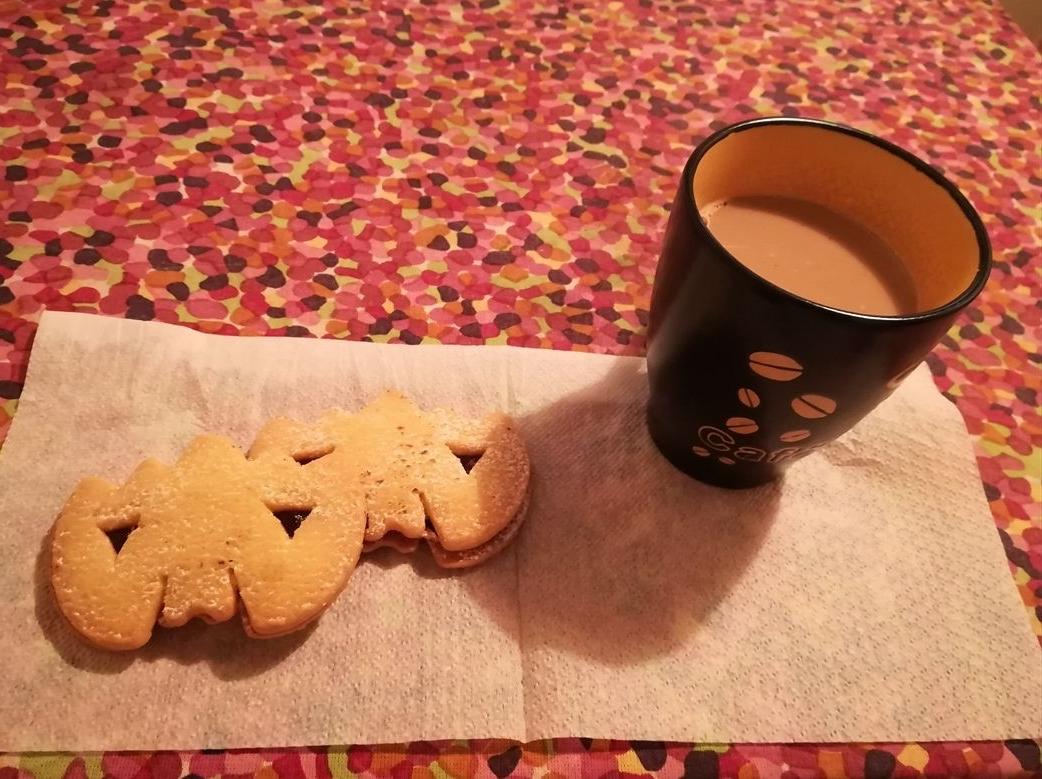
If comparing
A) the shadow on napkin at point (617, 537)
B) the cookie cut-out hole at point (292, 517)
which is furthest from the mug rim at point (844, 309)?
the cookie cut-out hole at point (292, 517)

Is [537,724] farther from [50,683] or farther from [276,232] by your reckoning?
[276,232]

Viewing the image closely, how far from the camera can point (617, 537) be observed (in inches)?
19.4

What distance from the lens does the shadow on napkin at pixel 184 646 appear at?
16.4 inches

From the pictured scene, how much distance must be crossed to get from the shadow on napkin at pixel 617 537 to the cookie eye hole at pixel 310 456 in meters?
0.13

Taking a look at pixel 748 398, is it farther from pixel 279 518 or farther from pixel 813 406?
pixel 279 518

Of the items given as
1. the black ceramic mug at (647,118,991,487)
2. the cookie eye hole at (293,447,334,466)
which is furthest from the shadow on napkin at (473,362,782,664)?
the cookie eye hole at (293,447,334,466)

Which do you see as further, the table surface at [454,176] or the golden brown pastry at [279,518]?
the table surface at [454,176]

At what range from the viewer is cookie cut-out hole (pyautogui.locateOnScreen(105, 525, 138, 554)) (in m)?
0.44

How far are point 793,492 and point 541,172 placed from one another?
36cm

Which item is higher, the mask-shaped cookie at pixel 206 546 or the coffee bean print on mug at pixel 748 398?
the coffee bean print on mug at pixel 748 398

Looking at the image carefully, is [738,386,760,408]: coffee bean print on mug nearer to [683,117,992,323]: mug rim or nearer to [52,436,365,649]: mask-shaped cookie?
[683,117,992,323]: mug rim

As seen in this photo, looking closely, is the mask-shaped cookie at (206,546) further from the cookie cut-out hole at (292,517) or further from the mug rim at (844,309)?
the mug rim at (844,309)

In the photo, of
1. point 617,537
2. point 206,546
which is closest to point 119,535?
point 206,546

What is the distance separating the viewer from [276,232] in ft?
2.10
